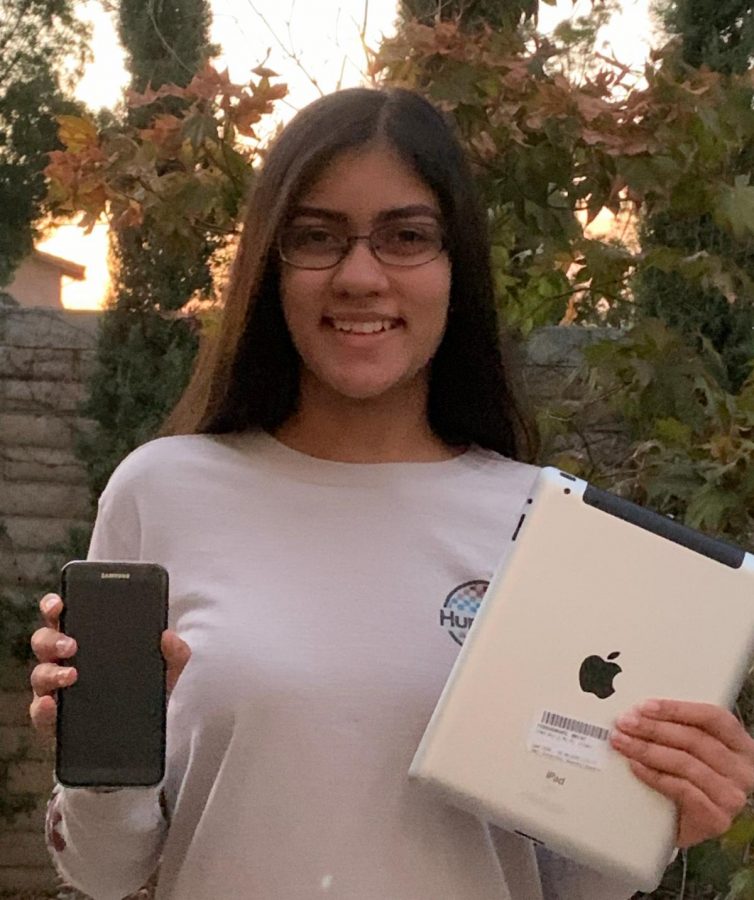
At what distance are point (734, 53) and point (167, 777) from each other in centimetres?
212

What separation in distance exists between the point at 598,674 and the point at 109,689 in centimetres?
38

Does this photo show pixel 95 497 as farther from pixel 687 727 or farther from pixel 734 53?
pixel 687 727

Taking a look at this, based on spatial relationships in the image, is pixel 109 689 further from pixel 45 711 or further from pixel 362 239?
pixel 362 239

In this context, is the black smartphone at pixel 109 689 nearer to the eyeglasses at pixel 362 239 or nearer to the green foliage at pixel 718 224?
the eyeglasses at pixel 362 239

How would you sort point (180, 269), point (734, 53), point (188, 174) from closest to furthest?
point (188, 174) < point (734, 53) < point (180, 269)

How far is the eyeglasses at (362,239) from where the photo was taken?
91 cm

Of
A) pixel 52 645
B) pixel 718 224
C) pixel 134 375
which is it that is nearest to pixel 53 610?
pixel 52 645

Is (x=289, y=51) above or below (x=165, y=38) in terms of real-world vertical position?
below

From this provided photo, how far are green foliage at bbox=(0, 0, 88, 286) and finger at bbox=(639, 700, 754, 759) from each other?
2.78 metres

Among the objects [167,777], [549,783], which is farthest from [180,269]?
[549,783]

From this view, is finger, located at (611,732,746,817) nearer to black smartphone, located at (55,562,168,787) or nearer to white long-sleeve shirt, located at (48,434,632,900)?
white long-sleeve shirt, located at (48,434,632,900)

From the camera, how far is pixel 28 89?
3.12m

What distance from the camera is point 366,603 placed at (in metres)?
0.87

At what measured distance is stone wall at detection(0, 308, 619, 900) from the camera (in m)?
3.09
